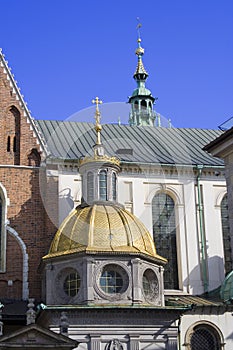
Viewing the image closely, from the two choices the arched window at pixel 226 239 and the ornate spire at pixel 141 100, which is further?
the ornate spire at pixel 141 100

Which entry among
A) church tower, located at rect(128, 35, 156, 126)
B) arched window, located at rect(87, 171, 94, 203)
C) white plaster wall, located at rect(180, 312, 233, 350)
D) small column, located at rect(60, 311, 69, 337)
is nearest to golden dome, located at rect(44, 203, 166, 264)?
arched window, located at rect(87, 171, 94, 203)

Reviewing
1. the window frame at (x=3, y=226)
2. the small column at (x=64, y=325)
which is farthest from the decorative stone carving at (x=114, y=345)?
the window frame at (x=3, y=226)

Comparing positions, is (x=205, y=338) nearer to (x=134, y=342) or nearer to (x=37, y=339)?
(x=134, y=342)

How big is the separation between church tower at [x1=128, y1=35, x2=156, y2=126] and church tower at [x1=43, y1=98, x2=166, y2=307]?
20917mm

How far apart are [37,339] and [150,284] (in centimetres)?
592

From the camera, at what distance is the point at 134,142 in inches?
1571

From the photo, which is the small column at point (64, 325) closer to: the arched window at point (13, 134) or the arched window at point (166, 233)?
the arched window at point (166, 233)

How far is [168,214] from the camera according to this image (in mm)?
36500

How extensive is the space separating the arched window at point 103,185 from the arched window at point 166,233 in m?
4.30

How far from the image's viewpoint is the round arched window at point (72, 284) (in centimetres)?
2902

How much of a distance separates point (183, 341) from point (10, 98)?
14278 millimetres

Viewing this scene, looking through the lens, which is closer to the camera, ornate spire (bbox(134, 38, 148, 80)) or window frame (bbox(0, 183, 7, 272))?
window frame (bbox(0, 183, 7, 272))

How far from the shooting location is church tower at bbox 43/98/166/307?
28744 millimetres

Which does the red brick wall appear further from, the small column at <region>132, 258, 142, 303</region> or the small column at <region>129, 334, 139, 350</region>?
the small column at <region>129, 334, 139, 350</region>
